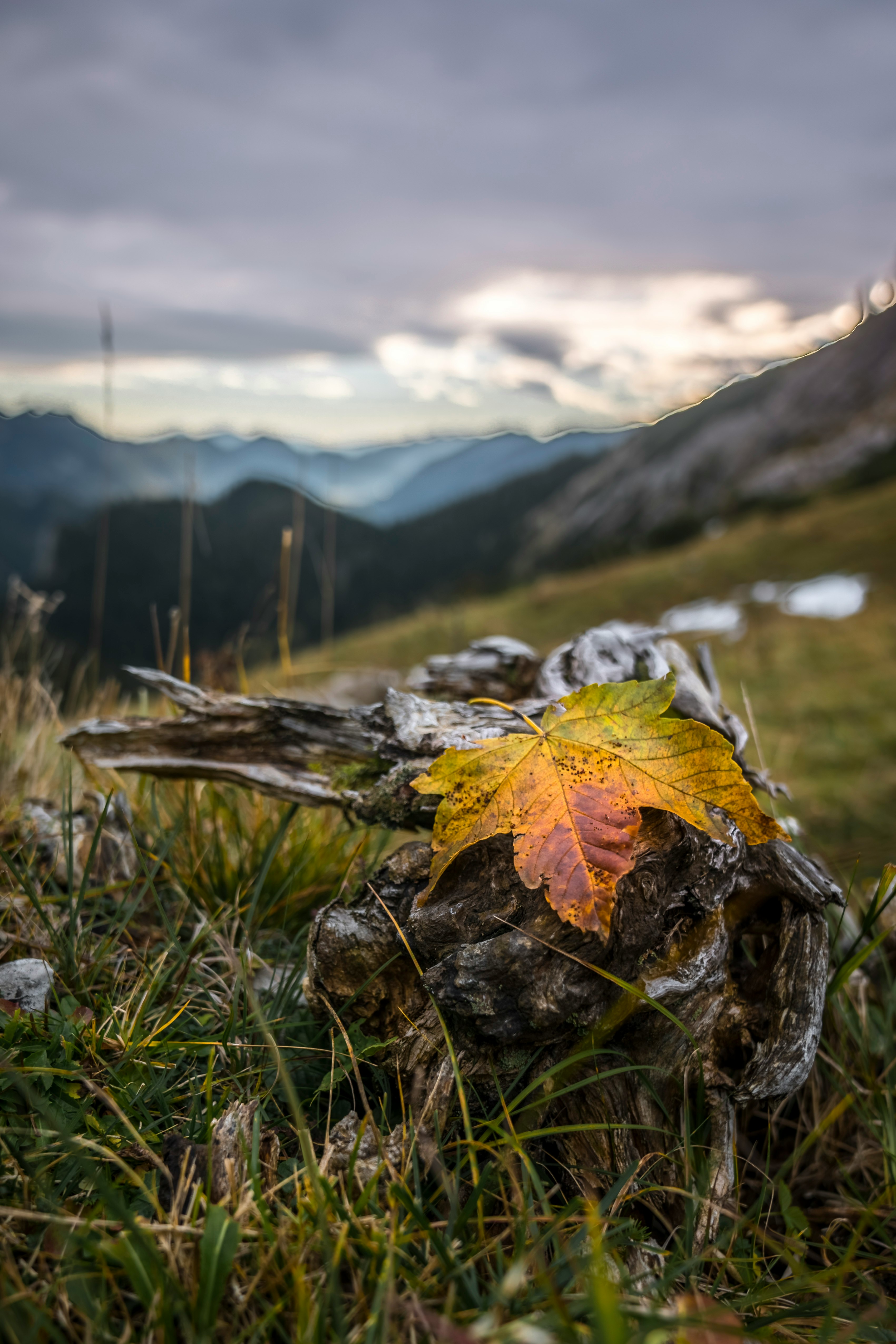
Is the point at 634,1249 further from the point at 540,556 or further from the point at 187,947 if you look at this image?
the point at 540,556

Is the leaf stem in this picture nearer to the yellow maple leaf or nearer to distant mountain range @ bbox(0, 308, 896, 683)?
the yellow maple leaf

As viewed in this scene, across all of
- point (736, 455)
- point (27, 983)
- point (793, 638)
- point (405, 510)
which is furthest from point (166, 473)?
point (405, 510)

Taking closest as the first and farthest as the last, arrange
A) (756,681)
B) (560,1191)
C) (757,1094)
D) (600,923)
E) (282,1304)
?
(282,1304) < (600,923) < (560,1191) < (757,1094) < (756,681)

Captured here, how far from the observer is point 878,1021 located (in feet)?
6.29

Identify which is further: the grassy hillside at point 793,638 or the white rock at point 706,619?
the white rock at point 706,619

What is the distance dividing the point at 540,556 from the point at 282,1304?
307ft

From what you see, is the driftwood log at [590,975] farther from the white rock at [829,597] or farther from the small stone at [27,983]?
the white rock at [829,597]

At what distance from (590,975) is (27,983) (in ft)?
4.25

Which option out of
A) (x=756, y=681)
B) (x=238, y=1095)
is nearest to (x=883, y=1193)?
(x=238, y=1095)

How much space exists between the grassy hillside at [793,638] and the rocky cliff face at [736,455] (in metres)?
16.7

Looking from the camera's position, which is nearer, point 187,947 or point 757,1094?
point 757,1094

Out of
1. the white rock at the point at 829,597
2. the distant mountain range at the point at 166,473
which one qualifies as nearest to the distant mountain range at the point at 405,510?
the distant mountain range at the point at 166,473

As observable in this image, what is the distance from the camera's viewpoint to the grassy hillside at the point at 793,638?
659cm

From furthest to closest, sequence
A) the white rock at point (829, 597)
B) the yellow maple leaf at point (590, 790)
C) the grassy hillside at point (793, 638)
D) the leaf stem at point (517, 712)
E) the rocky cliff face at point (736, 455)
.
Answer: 1. the rocky cliff face at point (736, 455)
2. the white rock at point (829, 597)
3. the grassy hillside at point (793, 638)
4. the leaf stem at point (517, 712)
5. the yellow maple leaf at point (590, 790)
